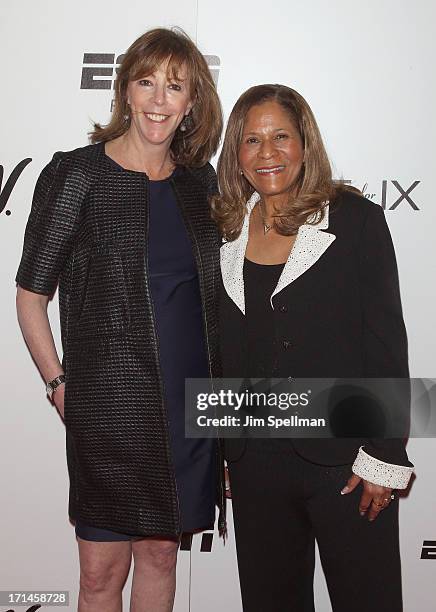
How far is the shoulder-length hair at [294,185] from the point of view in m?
1.89

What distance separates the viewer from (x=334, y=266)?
1795 millimetres

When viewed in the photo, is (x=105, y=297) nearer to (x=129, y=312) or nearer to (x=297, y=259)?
(x=129, y=312)

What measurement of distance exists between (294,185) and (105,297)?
61 centimetres

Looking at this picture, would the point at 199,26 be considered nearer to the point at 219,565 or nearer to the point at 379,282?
the point at 379,282

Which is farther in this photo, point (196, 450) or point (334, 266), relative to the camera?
point (196, 450)

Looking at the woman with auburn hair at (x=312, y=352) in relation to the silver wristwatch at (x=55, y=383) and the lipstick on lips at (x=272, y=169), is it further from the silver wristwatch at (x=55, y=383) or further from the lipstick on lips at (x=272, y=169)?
the silver wristwatch at (x=55, y=383)

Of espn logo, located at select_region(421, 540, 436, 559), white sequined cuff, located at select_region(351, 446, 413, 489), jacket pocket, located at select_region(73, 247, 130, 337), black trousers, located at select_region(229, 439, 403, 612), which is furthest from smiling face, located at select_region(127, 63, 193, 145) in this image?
espn logo, located at select_region(421, 540, 436, 559)

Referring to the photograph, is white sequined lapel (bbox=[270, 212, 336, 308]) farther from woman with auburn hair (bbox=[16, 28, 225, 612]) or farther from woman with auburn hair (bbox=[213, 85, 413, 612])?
woman with auburn hair (bbox=[16, 28, 225, 612])

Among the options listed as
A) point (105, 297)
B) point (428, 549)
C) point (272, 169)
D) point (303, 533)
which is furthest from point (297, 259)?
point (428, 549)

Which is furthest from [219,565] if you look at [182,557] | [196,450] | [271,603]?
[196,450]

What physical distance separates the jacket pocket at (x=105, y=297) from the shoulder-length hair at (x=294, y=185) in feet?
1.22

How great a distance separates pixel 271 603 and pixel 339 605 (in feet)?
0.66

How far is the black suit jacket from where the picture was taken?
1.77 meters

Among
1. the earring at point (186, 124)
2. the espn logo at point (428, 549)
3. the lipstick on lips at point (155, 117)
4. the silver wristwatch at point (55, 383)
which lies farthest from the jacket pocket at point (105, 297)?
the espn logo at point (428, 549)
